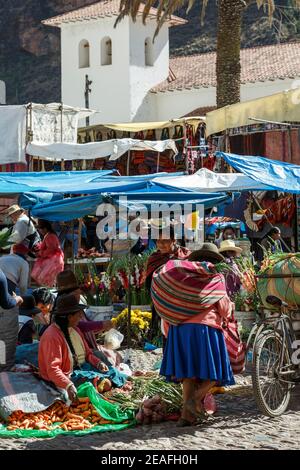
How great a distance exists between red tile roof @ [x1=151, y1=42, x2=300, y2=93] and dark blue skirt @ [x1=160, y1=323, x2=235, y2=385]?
27.8 meters

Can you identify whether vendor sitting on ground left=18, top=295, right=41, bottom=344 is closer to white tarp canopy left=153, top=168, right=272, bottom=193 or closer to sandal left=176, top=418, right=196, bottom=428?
white tarp canopy left=153, top=168, right=272, bottom=193

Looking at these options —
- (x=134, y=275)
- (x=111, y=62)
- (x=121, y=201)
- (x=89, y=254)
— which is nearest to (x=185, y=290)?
(x=121, y=201)

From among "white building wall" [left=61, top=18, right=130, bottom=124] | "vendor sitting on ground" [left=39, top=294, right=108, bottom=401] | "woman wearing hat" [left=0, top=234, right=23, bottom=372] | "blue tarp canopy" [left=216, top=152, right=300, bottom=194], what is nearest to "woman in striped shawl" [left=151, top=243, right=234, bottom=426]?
"vendor sitting on ground" [left=39, top=294, right=108, bottom=401]

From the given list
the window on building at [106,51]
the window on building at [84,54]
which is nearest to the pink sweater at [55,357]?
the window on building at [106,51]

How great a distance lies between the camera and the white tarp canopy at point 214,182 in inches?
413

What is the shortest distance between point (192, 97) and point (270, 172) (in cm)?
2634

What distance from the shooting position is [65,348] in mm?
7758

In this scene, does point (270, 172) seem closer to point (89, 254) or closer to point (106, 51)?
point (89, 254)

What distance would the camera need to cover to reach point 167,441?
678 cm

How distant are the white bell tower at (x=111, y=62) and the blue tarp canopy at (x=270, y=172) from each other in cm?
2895

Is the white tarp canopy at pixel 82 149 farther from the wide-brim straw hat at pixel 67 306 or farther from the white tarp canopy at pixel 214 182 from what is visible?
the wide-brim straw hat at pixel 67 306

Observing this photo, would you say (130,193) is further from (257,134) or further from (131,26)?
(131,26)

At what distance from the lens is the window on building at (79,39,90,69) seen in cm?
4208
